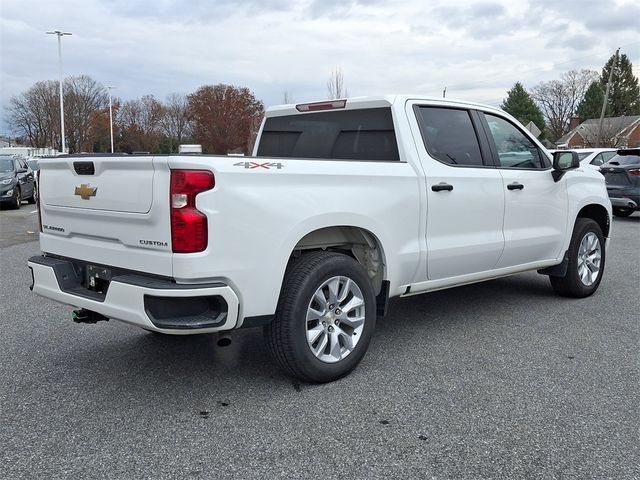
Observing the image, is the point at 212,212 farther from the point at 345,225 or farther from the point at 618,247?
the point at 618,247

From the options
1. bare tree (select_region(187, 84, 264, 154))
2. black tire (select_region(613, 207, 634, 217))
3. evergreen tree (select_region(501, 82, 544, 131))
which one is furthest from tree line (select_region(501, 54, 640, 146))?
black tire (select_region(613, 207, 634, 217))

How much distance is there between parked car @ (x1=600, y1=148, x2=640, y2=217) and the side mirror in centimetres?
982

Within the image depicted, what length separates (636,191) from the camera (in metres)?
14.0

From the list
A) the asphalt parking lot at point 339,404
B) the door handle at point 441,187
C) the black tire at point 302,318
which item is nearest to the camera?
the asphalt parking lot at point 339,404

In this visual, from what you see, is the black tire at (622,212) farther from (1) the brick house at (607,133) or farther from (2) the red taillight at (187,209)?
(1) the brick house at (607,133)

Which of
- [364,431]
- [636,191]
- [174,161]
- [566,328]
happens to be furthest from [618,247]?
[174,161]

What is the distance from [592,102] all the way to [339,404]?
7991cm

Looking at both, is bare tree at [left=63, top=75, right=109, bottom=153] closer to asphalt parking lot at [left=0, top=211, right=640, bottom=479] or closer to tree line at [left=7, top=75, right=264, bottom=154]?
tree line at [left=7, top=75, right=264, bottom=154]

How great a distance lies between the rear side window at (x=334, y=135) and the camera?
457cm

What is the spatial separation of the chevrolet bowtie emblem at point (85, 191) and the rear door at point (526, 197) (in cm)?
324

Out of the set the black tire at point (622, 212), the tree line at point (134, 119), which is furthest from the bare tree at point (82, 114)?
the black tire at point (622, 212)

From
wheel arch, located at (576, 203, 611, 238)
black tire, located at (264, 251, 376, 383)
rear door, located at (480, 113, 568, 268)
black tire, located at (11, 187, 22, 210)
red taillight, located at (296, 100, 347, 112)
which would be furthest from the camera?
black tire, located at (11, 187, 22, 210)

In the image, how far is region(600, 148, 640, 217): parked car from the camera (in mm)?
14047

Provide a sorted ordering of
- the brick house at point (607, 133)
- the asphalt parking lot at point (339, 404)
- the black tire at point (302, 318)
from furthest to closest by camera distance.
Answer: the brick house at point (607, 133) < the black tire at point (302, 318) < the asphalt parking lot at point (339, 404)
